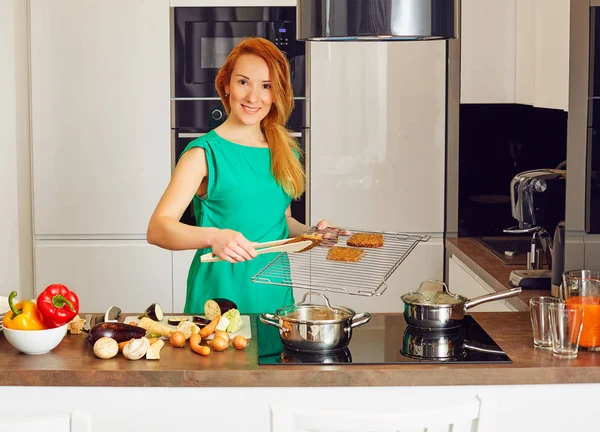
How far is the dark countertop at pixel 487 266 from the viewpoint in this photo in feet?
8.88

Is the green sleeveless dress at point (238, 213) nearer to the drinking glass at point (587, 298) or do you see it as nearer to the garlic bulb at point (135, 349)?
the garlic bulb at point (135, 349)

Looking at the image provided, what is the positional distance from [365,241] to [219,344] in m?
0.73

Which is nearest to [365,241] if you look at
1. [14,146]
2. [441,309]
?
[441,309]

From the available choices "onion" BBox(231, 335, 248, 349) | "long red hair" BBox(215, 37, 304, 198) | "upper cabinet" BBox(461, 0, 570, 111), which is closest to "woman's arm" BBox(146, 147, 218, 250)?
"long red hair" BBox(215, 37, 304, 198)

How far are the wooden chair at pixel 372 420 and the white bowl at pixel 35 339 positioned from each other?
687mm

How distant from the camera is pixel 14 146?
12.2 ft

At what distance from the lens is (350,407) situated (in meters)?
1.92

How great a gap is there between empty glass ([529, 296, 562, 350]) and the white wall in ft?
7.78

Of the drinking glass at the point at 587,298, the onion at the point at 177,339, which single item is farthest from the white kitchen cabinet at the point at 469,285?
the onion at the point at 177,339

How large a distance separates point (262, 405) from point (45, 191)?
2253 millimetres

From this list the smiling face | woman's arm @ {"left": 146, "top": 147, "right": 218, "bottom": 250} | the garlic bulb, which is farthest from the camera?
the smiling face

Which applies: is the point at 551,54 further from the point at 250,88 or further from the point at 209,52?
the point at 209,52

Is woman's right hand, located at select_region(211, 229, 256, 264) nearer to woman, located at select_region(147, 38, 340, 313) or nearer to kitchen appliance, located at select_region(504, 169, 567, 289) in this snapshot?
woman, located at select_region(147, 38, 340, 313)

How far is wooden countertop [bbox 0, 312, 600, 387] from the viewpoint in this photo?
1.88 metres
